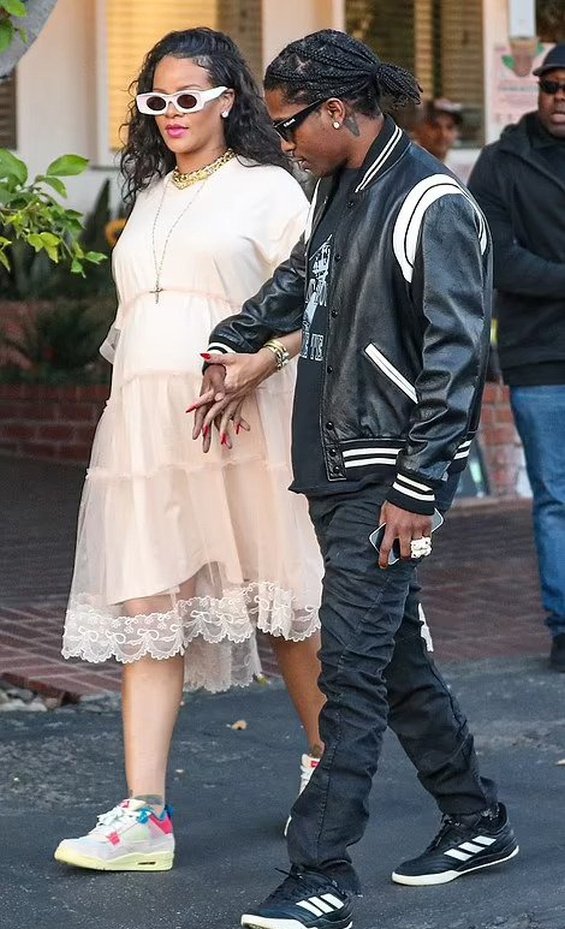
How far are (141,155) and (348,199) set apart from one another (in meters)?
0.88

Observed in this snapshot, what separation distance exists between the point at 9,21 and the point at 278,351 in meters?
1.43

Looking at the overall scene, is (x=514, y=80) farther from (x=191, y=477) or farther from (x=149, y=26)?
(x=191, y=477)

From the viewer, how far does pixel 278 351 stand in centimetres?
443

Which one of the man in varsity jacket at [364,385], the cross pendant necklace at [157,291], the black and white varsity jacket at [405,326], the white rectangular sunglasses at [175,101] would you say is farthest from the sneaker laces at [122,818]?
the white rectangular sunglasses at [175,101]

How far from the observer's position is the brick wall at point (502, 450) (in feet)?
34.0

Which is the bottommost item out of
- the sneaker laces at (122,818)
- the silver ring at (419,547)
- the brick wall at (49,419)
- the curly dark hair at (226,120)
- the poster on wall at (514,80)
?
the brick wall at (49,419)

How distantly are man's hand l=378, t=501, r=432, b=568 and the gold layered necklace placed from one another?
1.11 m

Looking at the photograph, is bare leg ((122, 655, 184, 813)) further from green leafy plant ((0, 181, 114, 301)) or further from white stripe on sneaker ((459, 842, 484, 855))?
green leafy plant ((0, 181, 114, 301))

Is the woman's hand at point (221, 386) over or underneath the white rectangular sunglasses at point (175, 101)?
underneath

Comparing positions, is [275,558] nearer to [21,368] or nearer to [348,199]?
[348,199]

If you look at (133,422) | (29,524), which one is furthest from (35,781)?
(29,524)

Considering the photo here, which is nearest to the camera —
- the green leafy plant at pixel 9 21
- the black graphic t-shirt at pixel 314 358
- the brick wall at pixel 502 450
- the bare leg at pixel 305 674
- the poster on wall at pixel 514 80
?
the black graphic t-shirt at pixel 314 358

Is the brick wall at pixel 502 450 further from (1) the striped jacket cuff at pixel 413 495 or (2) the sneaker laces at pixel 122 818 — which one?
(1) the striped jacket cuff at pixel 413 495

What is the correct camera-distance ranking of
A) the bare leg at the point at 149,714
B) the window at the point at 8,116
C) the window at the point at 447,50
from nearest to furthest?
Result: the bare leg at the point at 149,714 < the window at the point at 8,116 < the window at the point at 447,50
